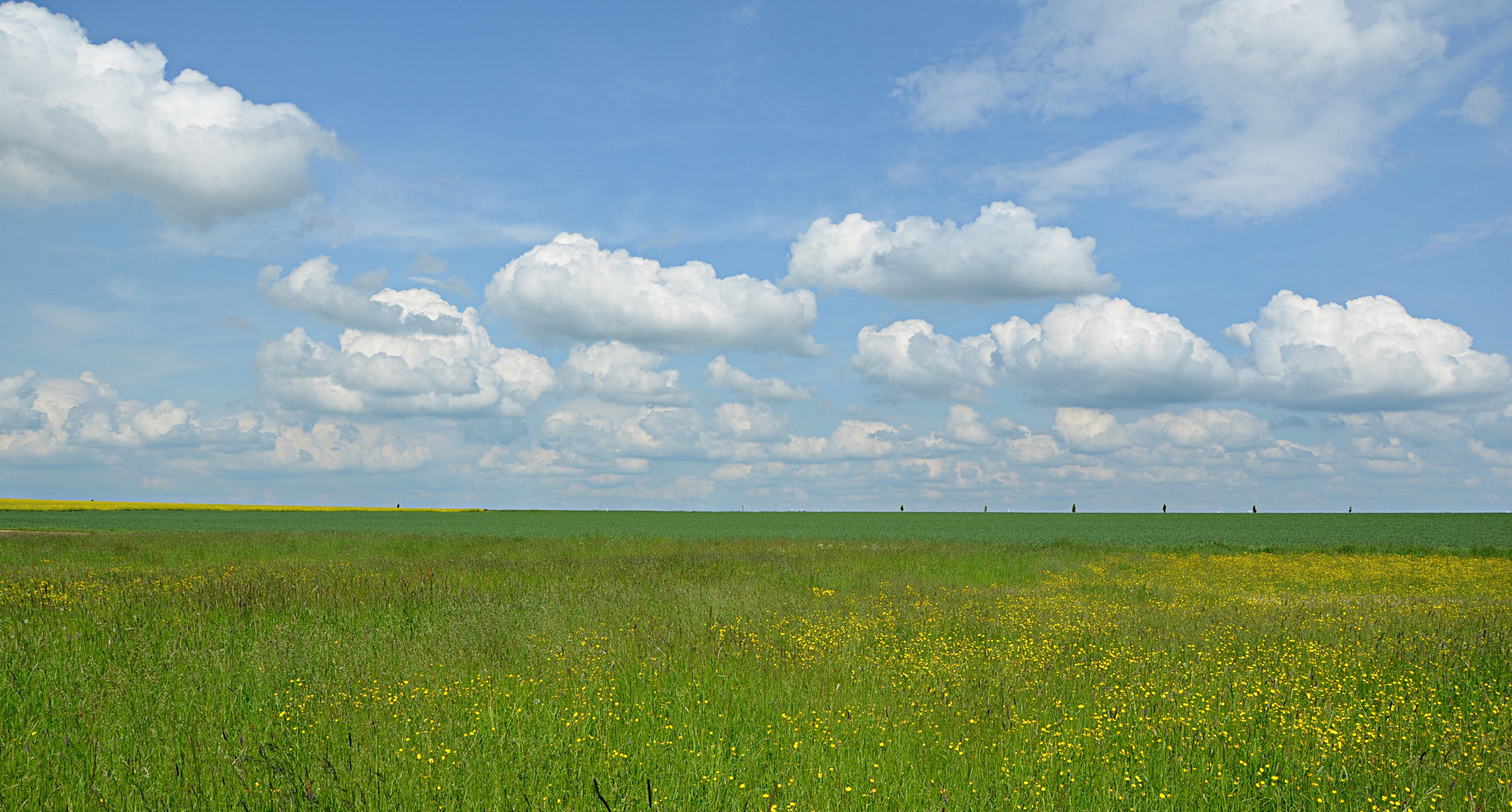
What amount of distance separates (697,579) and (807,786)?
12256 mm

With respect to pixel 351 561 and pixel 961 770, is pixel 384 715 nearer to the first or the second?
pixel 961 770

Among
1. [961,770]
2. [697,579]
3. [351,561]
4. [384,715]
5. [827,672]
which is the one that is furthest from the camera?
[351,561]

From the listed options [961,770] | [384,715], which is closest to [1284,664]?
[961,770]

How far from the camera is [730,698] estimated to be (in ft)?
23.3

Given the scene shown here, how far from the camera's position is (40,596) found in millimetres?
12430

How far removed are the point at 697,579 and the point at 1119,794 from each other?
12.7 m

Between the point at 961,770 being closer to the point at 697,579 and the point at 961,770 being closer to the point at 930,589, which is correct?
the point at 930,589

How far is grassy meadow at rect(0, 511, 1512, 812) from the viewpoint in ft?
17.2

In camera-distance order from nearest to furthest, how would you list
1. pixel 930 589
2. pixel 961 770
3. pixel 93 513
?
pixel 961 770, pixel 930 589, pixel 93 513

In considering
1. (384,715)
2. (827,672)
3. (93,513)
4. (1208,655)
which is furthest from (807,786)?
(93,513)

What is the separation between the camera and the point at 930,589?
15.8 meters

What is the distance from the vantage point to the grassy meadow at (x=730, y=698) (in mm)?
5246

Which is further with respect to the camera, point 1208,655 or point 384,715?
point 1208,655

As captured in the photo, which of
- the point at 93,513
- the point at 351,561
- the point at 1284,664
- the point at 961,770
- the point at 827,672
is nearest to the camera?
the point at 961,770
